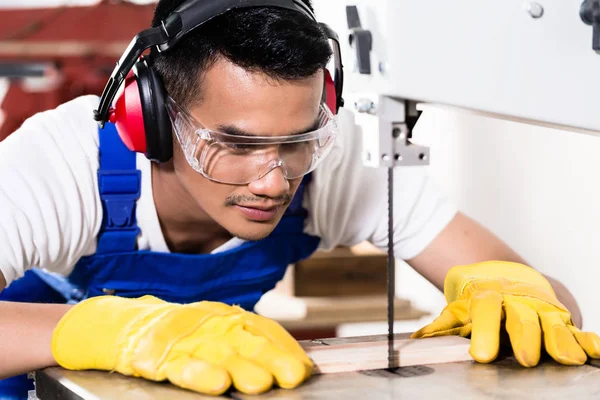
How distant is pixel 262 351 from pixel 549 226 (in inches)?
61.0

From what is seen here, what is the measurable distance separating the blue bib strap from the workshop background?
116cm

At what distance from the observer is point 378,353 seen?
1.53 m

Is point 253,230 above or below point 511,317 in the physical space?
above

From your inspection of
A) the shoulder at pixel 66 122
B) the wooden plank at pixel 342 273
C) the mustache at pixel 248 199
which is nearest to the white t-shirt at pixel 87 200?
the shoulder at pixel 66 122

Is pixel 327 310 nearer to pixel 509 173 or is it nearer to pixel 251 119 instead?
pixel 509 173

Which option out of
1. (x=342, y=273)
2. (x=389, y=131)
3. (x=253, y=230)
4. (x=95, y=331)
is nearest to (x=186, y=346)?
(x=95, y=331)

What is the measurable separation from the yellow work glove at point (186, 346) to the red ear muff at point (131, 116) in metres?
0.45

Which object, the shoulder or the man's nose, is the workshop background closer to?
the man's nose

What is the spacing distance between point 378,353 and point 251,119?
53cm

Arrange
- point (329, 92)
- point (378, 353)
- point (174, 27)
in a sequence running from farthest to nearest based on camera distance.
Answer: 1. point (329, 92)
2. point (174, 27)
3. point (378, 353)

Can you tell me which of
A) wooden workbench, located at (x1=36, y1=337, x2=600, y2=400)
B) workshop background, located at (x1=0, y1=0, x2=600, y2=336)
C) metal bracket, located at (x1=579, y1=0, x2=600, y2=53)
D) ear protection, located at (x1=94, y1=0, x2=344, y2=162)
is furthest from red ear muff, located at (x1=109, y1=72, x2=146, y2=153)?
workshop background, located at (x1=0, y1=0, x2=600, y2=336)

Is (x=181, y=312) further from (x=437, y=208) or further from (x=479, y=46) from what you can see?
(x=437, y=208)

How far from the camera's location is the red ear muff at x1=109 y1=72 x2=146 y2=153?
5.85 ft

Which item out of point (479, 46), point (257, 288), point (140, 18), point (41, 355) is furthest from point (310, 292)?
point (479, 46)
